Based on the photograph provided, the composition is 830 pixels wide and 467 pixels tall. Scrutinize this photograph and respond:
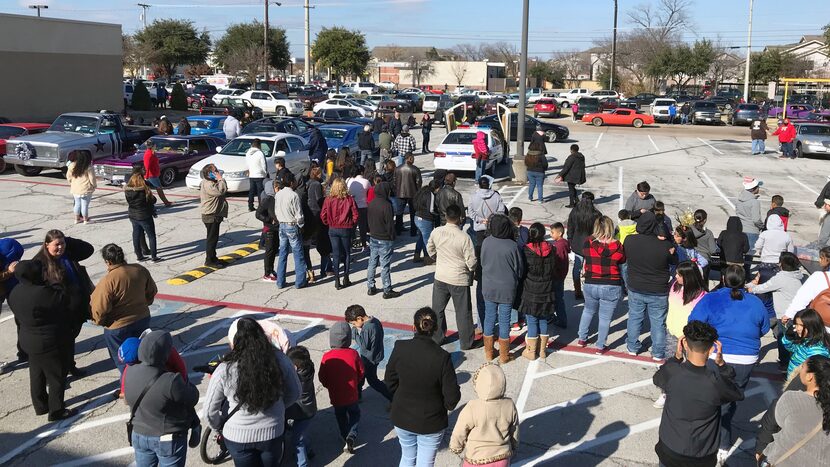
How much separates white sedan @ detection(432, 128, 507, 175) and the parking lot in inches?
37.0

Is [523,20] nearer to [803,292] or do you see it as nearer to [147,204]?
[147,204]

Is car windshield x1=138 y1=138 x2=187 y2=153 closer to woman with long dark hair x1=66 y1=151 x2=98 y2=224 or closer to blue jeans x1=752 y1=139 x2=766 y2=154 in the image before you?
woman with long dark hair x1=66 y1=151 x2=98 y2=224

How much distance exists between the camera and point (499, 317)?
7898mm

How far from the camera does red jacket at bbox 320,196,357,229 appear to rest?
400 inches

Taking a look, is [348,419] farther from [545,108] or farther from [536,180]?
[545,108]

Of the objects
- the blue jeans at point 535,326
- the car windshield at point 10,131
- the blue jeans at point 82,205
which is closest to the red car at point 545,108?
the car windshield at point 10,131

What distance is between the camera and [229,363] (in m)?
4.76

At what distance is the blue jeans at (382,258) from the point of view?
10188mm

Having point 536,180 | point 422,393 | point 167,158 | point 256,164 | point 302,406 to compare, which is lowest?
point 302,406

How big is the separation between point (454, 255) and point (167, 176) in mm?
13127

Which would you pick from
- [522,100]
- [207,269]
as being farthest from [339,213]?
[522,100]

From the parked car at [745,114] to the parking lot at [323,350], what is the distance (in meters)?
26.3

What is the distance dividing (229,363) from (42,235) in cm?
1054

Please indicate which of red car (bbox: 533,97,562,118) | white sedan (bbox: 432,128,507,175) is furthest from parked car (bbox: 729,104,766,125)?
white sedan (bbox: 432,128,507,175)
